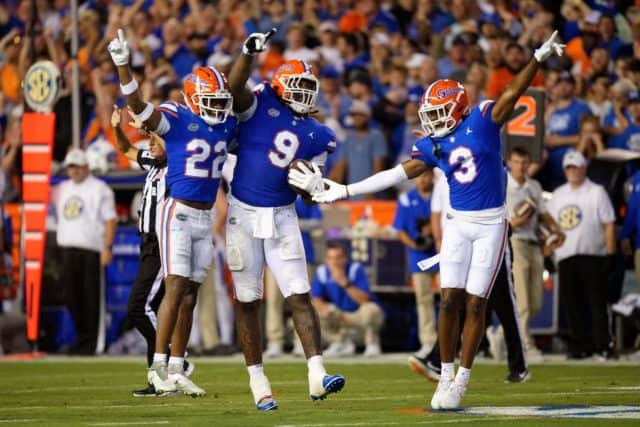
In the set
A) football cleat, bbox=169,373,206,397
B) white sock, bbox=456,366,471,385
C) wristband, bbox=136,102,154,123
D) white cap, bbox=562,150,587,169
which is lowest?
football cleat, bbox=169,373,206,397

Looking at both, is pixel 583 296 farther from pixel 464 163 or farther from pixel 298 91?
pixel 298 91

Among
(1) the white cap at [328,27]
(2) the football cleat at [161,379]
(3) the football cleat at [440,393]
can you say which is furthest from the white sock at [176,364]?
(1) the white cap at [328,27]

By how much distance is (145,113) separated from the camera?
33.2 feet

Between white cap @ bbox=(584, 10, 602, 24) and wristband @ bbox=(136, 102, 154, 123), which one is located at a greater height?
white cap @ bbox=(584, 10, 602, 24)

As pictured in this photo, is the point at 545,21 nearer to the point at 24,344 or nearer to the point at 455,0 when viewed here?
the point at 455,0

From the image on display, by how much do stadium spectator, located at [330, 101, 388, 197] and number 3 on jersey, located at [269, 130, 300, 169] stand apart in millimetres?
8167

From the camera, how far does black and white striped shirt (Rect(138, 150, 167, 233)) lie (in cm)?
1140

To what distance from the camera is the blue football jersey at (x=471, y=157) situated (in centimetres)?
990

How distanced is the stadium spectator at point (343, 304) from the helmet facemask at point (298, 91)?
6.59 m

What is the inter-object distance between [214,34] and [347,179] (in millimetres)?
4101

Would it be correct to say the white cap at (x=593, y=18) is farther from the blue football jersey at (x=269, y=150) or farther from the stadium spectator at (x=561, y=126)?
the blue football jersey at (x=269, y=150)

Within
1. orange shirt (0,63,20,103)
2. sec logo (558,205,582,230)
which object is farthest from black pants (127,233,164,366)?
orange shirt (0,63,20,103)

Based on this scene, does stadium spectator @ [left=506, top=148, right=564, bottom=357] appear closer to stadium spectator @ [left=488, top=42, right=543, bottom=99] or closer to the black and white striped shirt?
stadium spectator @ [left=488, top=42, right=543, bottom=99]

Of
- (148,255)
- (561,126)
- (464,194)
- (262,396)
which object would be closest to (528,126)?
→ (561,126)
